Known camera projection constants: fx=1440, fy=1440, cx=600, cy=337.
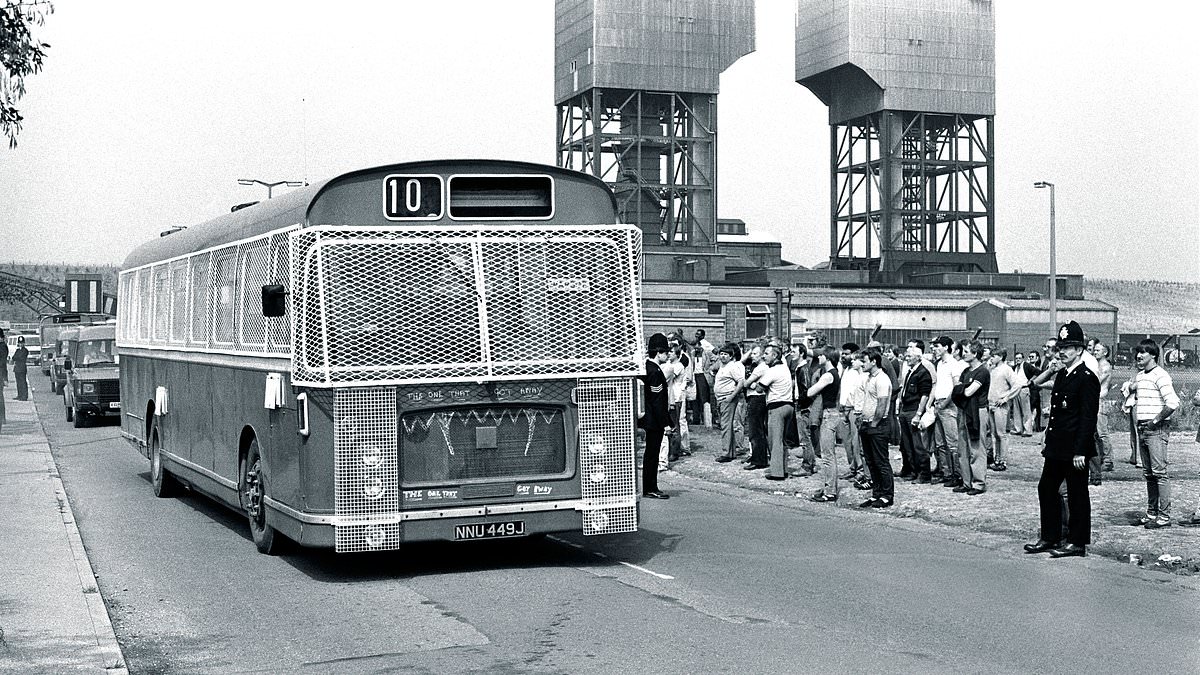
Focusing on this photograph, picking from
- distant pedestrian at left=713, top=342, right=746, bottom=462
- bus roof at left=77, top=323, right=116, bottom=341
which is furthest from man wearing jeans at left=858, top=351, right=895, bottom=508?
bus roof at left=77, top=323, right=116, bottom=341

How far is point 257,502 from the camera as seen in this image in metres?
12.5

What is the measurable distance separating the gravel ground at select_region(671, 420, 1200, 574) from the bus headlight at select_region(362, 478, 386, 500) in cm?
642

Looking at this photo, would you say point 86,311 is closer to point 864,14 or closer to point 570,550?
point 864,14

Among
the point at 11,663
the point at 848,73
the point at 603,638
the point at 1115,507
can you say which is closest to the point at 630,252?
the point at 603,638

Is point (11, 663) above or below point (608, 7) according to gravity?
below

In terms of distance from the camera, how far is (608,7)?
269 ft

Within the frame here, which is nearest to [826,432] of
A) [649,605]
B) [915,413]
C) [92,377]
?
[915,413]

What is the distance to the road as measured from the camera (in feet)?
26.6

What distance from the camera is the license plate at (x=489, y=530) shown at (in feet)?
36.0

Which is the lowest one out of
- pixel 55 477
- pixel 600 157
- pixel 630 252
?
A: pixel 55 477

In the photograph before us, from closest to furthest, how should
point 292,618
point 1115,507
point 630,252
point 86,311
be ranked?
point 292,618, point 630,252, point 1115,507, point 86,311

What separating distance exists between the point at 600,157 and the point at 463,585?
256 feet

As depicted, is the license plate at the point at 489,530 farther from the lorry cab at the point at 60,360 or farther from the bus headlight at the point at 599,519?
the lorry cab at the point at 60,360

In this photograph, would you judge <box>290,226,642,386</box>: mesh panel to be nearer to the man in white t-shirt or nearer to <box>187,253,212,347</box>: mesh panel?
<box>187,253,212,347</box>: mesh panel
